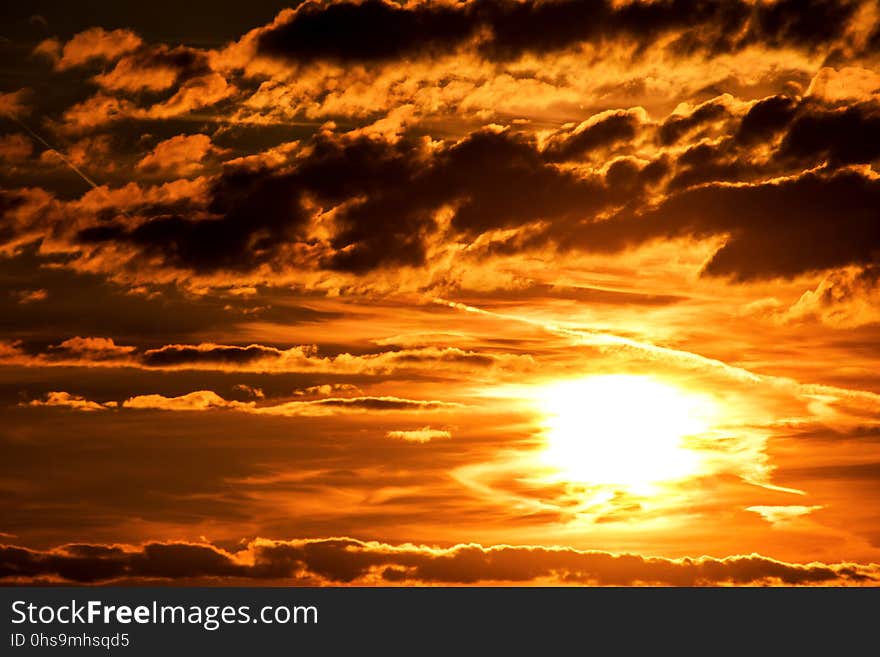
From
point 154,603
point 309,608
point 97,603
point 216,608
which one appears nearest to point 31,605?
point 97,603

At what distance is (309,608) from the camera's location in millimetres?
92000

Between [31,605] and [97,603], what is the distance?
9284 millimetres

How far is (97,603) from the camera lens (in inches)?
3351

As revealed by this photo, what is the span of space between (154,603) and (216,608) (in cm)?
1016

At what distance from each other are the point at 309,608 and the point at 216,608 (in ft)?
48.1

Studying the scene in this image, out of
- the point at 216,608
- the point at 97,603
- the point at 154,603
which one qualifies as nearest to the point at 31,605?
the point at 97,603

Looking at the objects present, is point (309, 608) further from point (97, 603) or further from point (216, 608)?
point (97, 603)

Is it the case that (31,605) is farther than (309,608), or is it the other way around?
(309,608)

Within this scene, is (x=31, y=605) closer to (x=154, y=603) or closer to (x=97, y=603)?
(x=97, y=603)

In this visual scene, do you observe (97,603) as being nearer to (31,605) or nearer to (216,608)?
(31,605)

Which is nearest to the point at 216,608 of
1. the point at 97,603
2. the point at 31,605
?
the point at 97,603

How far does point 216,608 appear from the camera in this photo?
87125 mm

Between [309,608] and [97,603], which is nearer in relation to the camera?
[97,603]

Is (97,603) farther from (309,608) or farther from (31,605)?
(309,608)
